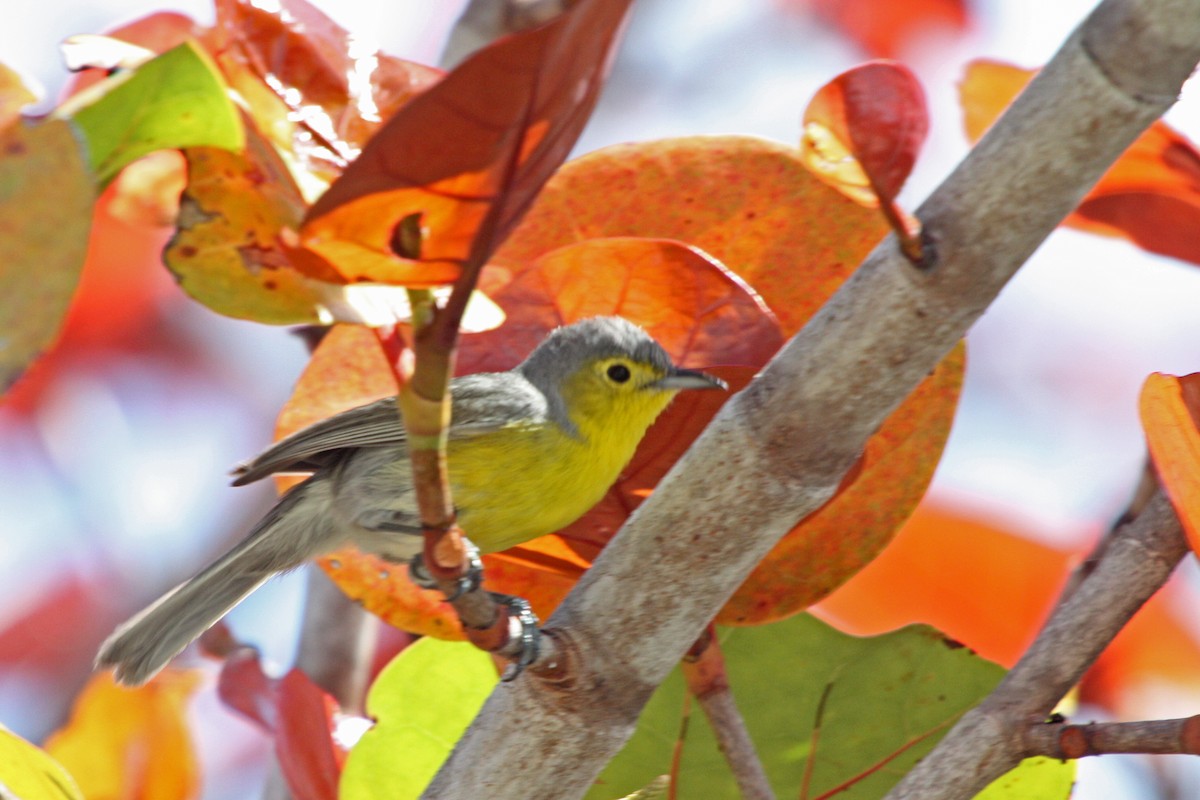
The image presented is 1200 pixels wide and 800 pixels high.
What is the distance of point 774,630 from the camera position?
1.11 meters

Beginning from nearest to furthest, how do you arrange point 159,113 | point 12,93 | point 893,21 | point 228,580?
point 159,113 < point 12,93 < point 228,580 < point 893,21

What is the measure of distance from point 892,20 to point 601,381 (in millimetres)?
890

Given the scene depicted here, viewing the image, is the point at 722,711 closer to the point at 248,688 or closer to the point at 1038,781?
the point at 1038,781

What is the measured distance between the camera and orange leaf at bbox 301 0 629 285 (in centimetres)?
50

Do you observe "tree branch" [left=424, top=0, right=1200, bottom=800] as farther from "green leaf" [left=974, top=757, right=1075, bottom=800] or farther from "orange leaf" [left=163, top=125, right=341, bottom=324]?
"orange leaf" [left=163, top=125, right=341, bottom=324]

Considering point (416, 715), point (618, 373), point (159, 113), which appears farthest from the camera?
point (618, 373)

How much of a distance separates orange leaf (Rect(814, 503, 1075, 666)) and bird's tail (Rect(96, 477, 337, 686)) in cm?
67

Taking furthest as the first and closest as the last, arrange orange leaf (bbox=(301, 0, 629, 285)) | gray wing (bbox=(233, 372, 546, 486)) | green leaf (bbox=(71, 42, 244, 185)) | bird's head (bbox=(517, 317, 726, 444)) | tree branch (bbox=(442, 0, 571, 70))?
Answer: bird's head (bbox=(517, 317, 726, 444)), tree branch (bbox=(442, 0, 571, 70)), gray wing (bbox=(233, 372, 546, 486)), green leaf (bbox=(71, 42, 244, 185)), orange leaf (bbox=(301, 0, 629, 285))

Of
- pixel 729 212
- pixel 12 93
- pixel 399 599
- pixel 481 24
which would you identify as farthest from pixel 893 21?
pixel 12 93

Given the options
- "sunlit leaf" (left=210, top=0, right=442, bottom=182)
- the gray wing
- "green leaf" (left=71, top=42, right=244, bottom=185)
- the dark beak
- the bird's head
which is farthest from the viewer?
the bird's head

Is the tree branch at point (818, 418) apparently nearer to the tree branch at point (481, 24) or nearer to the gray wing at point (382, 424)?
the gray wing at point (382, 424)

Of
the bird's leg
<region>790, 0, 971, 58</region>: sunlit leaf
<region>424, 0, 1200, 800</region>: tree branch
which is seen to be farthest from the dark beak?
<region>790, 0, 971, 58</region>: sunlit leaf

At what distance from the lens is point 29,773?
894mm

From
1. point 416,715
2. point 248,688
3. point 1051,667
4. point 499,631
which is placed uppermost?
point 1051,667
